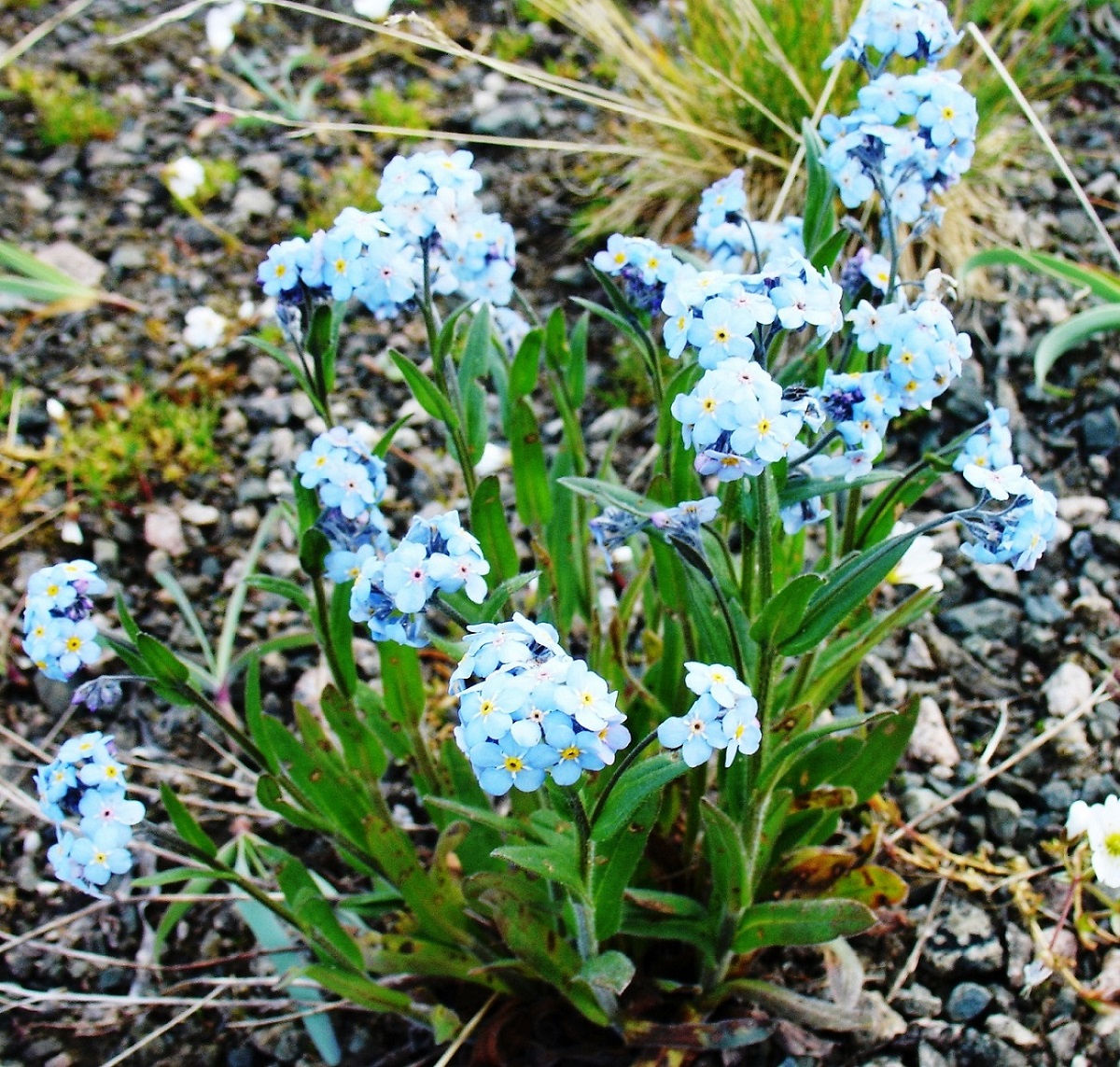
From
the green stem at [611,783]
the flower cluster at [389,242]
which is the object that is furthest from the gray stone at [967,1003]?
the flower cluster at [389,242]

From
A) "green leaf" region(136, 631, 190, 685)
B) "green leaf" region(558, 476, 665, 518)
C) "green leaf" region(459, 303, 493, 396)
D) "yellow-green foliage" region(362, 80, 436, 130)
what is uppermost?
"yellow-green foliage" region(362, 80, 436, 130)

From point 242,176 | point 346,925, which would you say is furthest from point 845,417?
point 242,176

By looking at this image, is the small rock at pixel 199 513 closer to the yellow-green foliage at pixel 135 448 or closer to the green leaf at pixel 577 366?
the yellow-green foliage at pixel 135 448

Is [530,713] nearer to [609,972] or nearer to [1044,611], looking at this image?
[609,972]

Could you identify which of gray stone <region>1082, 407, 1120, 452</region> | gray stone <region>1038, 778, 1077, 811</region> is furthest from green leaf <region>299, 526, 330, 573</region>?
gray stone <region>1082, 407, 1120, 452</region>

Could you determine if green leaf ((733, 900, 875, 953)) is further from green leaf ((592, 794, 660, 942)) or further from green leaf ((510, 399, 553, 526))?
green leaf ((510, 399, 553, 526))

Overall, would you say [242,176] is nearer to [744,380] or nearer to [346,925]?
[346,925]
